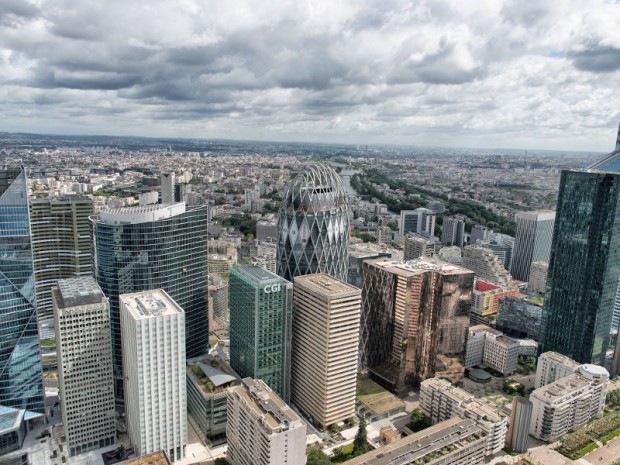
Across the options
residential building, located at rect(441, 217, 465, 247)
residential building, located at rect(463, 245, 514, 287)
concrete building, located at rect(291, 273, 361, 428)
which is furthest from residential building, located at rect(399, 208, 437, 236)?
concrete building, located at rect(291, 273, 361, 428)

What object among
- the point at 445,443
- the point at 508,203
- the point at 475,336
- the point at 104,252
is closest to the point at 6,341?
the point at 104,252

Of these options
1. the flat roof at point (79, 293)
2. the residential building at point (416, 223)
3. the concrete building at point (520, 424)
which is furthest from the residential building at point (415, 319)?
the residential building at point (416, 223)

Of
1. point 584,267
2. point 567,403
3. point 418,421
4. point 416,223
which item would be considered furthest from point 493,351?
point 416,223

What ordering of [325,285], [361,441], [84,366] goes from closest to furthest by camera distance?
[84,366] < [361,441] < [325,285]

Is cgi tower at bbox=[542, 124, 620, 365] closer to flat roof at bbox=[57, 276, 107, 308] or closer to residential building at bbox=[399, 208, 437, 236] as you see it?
flat roof at bbox=[57, 276, 107, 308]

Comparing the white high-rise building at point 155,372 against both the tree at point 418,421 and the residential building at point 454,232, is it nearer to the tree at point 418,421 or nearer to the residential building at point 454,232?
the tree at point 418,421

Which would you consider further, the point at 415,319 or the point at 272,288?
the point at 415,319

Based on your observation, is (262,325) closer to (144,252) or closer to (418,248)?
(144,252)
